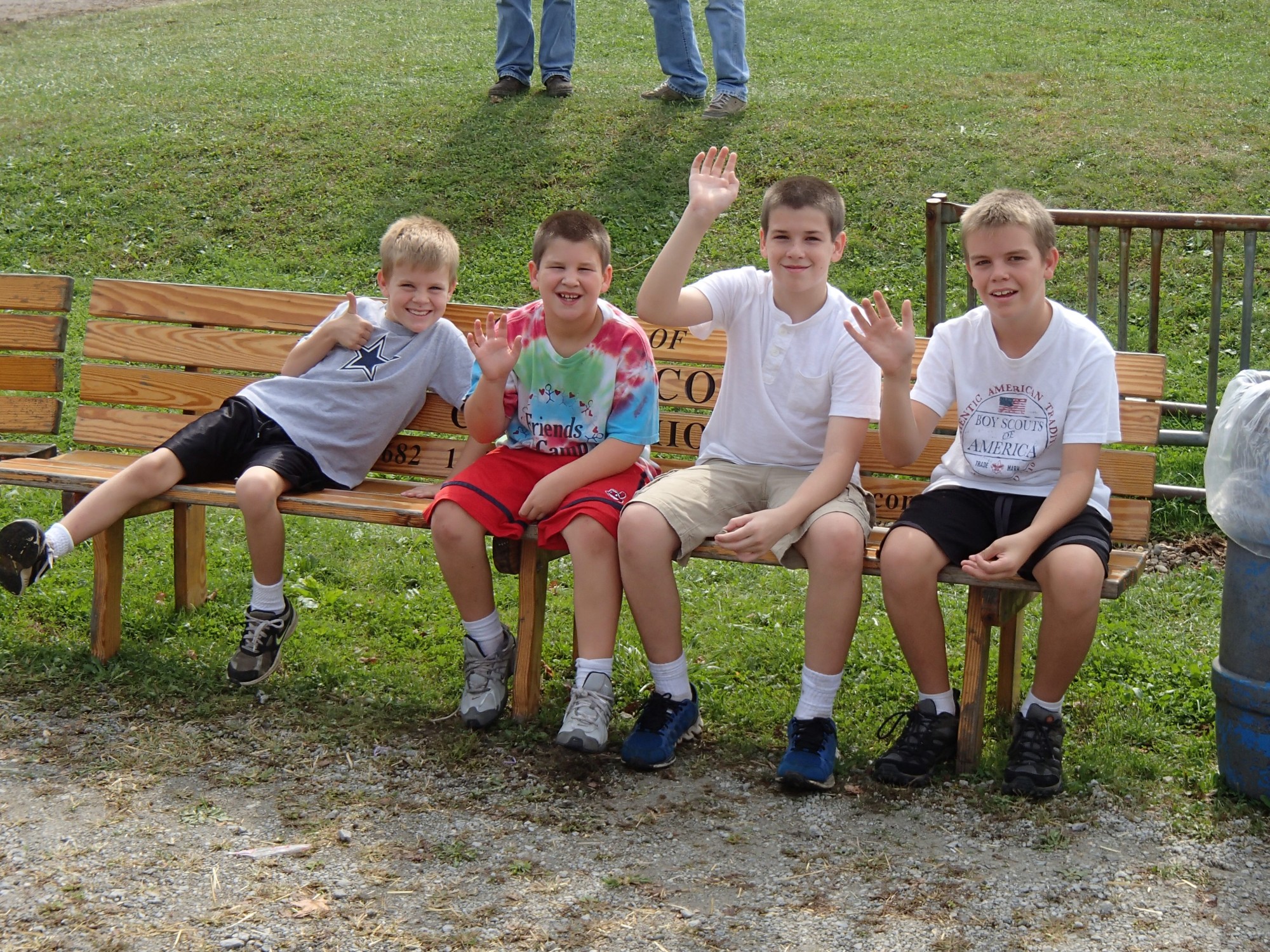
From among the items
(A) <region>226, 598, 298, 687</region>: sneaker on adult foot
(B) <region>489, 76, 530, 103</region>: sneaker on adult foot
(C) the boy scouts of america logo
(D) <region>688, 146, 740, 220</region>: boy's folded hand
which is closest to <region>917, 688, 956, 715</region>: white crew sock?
(D) <region>688, 146, 740, 220</region>: boy's folded hand

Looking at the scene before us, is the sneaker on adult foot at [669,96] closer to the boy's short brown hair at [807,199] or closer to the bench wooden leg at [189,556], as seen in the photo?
the bench wooden leg at [189,556]

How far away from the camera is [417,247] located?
14.2ft

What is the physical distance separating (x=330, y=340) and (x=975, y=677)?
7.66 ft

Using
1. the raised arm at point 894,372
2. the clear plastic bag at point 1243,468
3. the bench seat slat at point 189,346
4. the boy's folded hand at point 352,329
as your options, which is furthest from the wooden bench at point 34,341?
the clear plastic bag at point 1243,468

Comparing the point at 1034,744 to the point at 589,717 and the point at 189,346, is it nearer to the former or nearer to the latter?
the point at 589,717

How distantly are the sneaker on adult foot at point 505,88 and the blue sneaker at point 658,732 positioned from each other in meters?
8.37

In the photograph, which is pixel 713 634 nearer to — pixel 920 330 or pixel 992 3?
pixel 920 330

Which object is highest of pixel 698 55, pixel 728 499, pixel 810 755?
pixel 698 55

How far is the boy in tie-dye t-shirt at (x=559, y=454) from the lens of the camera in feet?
12.0

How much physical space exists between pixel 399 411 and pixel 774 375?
1330 millimetres

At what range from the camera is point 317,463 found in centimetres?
434

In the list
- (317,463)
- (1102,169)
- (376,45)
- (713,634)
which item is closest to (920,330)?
(1102,169)

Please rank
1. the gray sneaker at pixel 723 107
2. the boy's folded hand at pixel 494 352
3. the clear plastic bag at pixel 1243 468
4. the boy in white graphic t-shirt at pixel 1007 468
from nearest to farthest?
the clear plastic bag at pixel 1243 468, the boy in white graphic t-shirt at pixel 1007 468, the boy's folded hand at pixel 494 352, the gray sneaker at pixel 723 107

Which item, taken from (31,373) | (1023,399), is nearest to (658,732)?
(1023,399)
